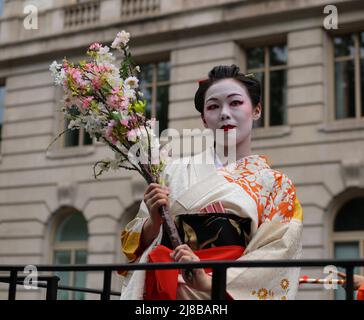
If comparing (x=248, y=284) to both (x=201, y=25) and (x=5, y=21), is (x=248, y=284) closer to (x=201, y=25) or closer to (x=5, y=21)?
(x=201, y=25)

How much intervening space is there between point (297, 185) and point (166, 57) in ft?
14.2

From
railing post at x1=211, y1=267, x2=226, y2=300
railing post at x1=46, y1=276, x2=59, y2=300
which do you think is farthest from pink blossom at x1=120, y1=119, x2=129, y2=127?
railing post at x1=211, y1=267, x2=226, y2=300

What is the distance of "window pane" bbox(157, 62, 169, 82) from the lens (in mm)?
15672

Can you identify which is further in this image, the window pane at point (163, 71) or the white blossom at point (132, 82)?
the window pane at point (163, 71)

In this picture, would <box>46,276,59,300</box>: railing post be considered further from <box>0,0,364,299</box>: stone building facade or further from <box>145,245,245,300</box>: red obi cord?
<box>0,0,364,299</box>: stone building facade

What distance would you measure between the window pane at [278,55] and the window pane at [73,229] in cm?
538

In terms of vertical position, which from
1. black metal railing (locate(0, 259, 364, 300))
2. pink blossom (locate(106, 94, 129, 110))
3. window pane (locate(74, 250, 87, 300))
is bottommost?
black metal railing (locate(0, 259, 364, 300))

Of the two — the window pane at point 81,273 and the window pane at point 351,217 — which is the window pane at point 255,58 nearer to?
the window pane at point 351,217

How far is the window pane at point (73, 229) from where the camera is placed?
16.0 metres

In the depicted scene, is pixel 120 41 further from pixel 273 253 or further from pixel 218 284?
pixel 218 284

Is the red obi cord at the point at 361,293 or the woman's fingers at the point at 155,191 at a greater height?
the woman's fingers at the point at 155,191

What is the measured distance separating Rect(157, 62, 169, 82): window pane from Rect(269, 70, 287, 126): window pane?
2448 millimetres

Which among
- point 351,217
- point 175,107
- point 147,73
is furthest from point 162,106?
point 351,217

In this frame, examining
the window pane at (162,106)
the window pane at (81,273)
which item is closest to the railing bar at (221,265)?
the window pane at (162,106)
